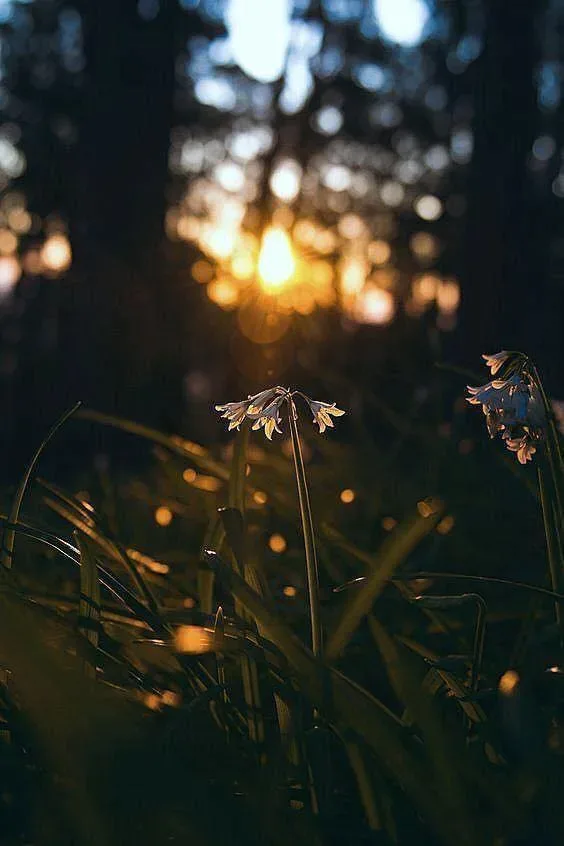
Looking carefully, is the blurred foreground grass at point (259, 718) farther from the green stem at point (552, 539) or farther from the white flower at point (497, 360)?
the white flower at point (497, 360)

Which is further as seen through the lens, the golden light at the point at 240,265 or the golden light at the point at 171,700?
the golden light at the point at 240,265

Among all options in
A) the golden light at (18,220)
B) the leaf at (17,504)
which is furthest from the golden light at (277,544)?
the golden light at (18,220)

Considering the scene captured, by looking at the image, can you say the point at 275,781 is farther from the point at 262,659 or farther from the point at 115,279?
the point at 115,279

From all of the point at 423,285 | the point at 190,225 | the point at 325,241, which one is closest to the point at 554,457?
the point at 325,241

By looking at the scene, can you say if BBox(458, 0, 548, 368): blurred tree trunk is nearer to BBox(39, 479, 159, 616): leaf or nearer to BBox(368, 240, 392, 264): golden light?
BBox(39, 479, 159, 616): leaf

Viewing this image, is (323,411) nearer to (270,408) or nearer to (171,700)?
(270,408)

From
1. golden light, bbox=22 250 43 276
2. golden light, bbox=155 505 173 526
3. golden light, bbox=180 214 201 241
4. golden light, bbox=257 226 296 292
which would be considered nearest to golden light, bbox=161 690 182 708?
golden light, bbox=155 505 173 526
